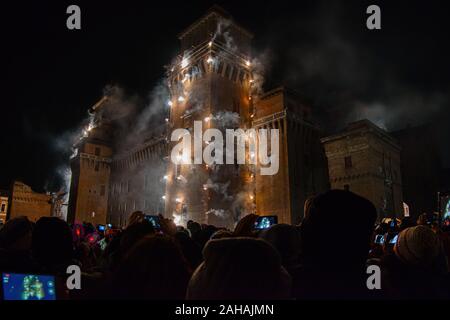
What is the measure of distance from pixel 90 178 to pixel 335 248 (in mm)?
44749

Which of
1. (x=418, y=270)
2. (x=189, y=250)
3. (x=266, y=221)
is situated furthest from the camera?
(x=266, y=221)

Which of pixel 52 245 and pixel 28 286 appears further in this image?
pixel 52 245

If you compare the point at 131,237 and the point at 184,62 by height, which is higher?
the point at 184,62

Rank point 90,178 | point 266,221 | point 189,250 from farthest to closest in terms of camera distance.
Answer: point 90,178 < point 266,221 < point 189,250

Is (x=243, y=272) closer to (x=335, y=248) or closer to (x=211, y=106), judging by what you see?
(x=335, y=248)

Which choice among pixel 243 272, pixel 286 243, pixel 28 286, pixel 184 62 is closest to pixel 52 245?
pixel 28 286

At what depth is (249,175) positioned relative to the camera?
30.5m

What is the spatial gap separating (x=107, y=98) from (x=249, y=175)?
2892cm

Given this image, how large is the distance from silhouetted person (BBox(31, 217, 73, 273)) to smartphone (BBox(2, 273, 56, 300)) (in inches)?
44.2

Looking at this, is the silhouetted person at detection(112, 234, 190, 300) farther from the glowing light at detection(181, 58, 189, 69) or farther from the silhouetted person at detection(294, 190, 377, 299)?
the glowing light at detection(181, 58, 189, 69)

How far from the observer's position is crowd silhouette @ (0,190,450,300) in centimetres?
194

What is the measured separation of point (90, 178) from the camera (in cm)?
4341

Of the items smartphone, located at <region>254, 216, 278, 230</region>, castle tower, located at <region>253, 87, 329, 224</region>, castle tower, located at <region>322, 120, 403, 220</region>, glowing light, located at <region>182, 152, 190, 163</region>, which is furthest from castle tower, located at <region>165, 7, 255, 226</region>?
smartphone, located at <region>254, 216, 278, 230</region>
